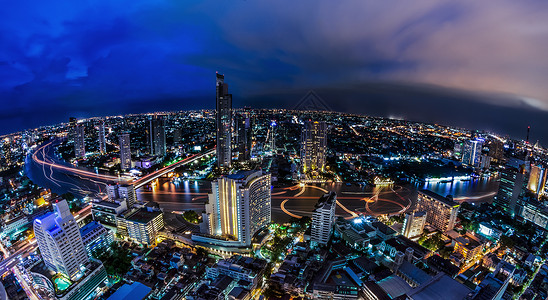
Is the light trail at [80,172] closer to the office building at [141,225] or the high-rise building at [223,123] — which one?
the high-rise building at [223,123]

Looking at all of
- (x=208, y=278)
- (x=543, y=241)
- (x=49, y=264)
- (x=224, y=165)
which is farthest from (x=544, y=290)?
(x=224, y=165)

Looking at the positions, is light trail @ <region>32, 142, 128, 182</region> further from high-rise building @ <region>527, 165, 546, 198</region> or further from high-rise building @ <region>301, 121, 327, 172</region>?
high-rise building @ <region>527, 165, 546, 198</region>

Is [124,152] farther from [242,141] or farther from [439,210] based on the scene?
[439,210]

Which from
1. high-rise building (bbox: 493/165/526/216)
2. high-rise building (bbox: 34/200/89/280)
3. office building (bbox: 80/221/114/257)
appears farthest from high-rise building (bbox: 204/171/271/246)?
high-rise building (bbox: 493/165/526/216)

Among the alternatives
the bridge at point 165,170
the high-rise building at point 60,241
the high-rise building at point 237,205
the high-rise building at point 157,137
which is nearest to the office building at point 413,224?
the high-rise building at point 237,205

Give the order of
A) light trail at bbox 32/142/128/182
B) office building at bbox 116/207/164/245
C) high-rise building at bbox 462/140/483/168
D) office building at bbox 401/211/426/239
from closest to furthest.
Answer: office building at bbox 116/207/164/245, office building at bbox 401/211/426/239, light trail at bbox 32/142/128/182, high-rise building at bbox 462/140/483/168

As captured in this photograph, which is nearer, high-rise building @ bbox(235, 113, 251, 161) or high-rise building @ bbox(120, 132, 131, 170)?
high-rise building @ bbox(120, 132, 131, 170)

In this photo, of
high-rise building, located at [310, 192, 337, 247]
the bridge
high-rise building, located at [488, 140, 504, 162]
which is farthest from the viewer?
high-rise building, located at [488, 140, 504, 162]
